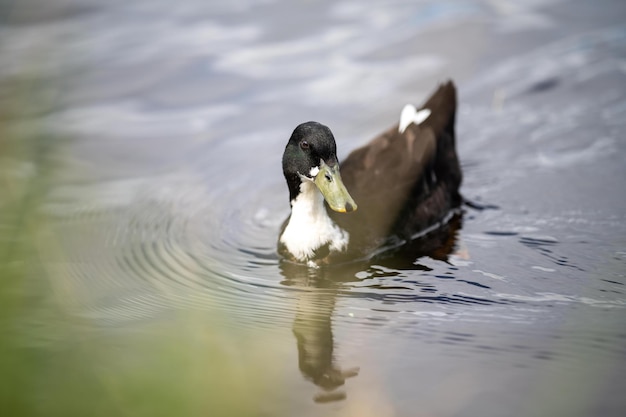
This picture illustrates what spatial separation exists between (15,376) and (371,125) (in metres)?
6.42

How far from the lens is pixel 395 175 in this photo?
6.83 metres

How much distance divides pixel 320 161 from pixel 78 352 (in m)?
2.06

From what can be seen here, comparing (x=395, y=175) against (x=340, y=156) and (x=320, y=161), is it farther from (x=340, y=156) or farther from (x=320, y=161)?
(x=340, y=156)

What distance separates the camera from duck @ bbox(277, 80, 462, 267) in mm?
5836

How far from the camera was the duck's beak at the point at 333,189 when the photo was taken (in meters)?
5.70

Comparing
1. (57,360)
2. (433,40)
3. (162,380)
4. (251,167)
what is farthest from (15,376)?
(433,40)

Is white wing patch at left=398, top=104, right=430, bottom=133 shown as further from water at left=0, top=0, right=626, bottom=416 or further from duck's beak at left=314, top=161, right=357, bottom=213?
duck's beak at left=314, top=161, right=357, bottom=213

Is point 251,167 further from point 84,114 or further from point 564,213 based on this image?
point 564,213

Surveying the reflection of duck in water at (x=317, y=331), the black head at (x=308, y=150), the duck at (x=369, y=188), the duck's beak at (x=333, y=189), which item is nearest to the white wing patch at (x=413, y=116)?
the duck at (x=369, y=188)

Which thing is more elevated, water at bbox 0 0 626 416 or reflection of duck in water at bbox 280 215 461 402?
water at bbox 0 0 626 416

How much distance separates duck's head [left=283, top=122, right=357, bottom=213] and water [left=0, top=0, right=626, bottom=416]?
1.91 feet

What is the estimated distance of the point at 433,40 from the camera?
412 inches

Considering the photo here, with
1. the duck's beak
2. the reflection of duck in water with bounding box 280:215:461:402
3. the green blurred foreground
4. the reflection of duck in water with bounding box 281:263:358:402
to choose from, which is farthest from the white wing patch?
the green blurred foreground

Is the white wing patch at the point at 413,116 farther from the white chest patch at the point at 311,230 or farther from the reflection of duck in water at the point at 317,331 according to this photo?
the reflection of duck in water at the point at 317,331
